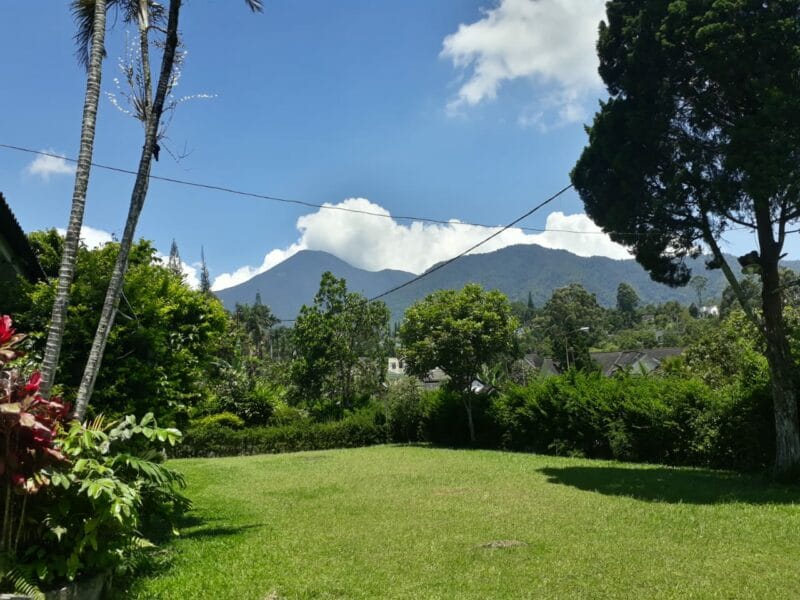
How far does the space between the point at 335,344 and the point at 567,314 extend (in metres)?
69.8

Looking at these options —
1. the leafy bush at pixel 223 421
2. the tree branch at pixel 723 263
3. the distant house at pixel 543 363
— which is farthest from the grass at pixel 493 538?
the distant house at pixel 543 363

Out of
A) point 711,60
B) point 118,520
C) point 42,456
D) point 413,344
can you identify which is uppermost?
point 711,60

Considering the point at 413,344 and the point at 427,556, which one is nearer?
the point at 427,556

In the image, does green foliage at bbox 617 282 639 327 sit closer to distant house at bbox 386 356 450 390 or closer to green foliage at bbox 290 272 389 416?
distant house at bbox 386 356 450 390

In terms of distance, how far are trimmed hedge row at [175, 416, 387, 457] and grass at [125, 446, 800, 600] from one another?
9680 millimetres

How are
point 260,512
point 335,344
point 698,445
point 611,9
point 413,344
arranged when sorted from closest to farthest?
point 260,512
point 611,9
point 698,445
point 413,344
point 335,344

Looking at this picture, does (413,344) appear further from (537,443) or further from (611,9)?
(611,9)

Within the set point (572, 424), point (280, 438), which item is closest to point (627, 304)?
point (280, 438)

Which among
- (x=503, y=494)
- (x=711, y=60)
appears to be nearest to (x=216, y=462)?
(x=503, y=494)

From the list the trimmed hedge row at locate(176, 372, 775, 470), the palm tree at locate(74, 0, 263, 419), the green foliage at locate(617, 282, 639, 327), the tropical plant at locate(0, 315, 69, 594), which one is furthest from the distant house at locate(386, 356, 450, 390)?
the green foliage at locate(617, 282, 639, 327)

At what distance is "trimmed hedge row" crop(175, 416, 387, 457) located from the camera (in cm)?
2339

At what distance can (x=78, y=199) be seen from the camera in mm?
5879

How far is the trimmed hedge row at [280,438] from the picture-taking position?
921 inches

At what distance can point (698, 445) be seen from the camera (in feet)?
49.8
